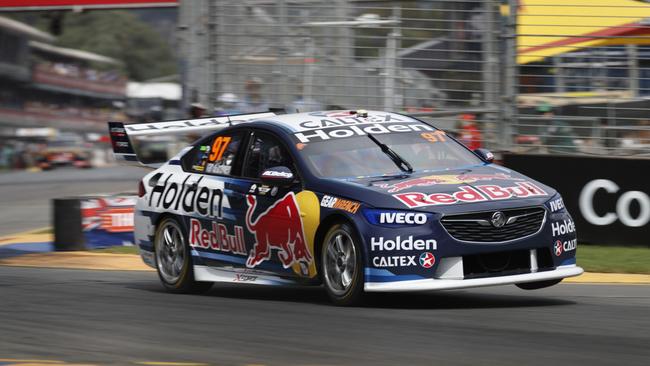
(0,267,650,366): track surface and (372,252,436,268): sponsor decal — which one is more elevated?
(372,252,436,268): sponsor decal

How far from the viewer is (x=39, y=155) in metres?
61.4

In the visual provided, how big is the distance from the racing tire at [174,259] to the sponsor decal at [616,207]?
15.3 ft

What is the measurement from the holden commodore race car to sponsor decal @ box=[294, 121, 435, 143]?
0.6 inches

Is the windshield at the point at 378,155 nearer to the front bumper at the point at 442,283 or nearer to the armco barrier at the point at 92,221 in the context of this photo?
the front bumper at the point at 442,283

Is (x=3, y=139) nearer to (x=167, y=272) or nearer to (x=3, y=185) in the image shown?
(x=3, y=185)

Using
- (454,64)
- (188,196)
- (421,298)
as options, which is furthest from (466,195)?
(454,64)

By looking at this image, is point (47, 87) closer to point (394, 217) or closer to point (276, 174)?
point (276, 174)

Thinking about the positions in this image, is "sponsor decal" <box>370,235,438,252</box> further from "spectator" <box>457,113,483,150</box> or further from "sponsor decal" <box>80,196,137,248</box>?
"sponsor decal" <box>80,196,137,248</box>

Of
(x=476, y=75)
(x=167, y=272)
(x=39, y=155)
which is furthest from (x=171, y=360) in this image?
(x=39, y=155)

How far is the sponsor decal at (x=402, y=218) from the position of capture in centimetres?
836

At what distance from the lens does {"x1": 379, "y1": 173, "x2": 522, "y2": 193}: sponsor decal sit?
8.77 m

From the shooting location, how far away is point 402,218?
8406mm

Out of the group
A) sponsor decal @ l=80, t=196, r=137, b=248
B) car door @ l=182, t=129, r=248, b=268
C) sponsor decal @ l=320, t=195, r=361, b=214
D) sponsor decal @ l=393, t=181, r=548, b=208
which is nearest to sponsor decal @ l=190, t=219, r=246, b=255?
car door @ l=182, t=129, r=248, b=268

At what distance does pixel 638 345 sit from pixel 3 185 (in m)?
32.3
